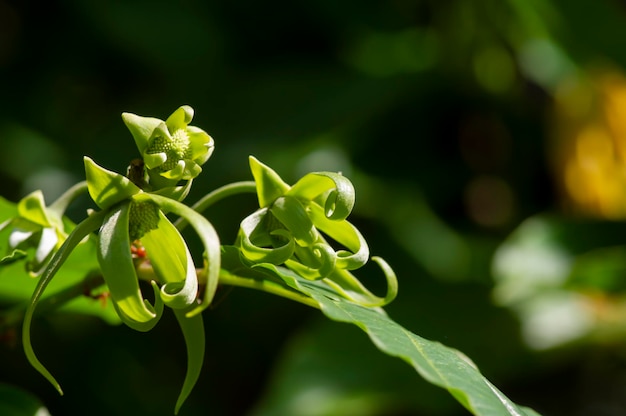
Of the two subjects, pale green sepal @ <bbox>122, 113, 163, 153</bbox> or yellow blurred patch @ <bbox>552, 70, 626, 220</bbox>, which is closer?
pale green sepal @ <bbox>122, 113, 163, 153</bbox>

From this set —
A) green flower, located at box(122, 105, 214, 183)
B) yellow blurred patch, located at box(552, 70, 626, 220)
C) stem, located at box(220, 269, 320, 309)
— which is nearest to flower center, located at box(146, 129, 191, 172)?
green flower, located at box(122, 105, 214, 183)

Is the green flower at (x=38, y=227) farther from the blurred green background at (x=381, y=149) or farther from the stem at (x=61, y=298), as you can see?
the blurred green background at (x=381, y=149)

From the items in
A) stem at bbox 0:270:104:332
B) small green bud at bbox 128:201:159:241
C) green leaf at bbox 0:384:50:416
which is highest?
small green bud at bbox 128:201:159:241

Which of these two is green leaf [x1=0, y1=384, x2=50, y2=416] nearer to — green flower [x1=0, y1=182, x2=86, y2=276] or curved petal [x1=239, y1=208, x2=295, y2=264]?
green flower [x1=0, y1=182, x2=86, y2=276]

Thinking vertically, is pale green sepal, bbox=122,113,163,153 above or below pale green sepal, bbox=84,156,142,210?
above

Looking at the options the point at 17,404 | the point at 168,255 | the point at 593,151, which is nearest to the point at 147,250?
the point at 168,255

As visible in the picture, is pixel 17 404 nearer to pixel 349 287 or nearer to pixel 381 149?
pixel 349 287

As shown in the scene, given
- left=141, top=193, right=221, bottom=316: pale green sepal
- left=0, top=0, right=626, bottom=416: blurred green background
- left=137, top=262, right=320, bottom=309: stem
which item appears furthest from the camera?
left=0, top=0, right=626, bottom=416: blurred green background

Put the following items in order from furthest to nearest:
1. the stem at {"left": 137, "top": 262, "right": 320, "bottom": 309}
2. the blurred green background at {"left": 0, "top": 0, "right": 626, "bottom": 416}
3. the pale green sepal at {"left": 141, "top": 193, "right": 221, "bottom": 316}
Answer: the blurred green background at {"left": 0, "top": 0, "right": 626, "bottom": 416}, the stem at {"left": 137, "top": 262, "right": 320, "bottom": 309}, the pale green sepal at {"left": 141, "top": 193, "right": 221, "bottom": 316}
